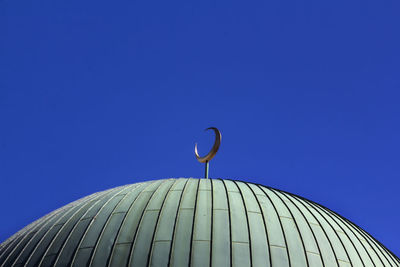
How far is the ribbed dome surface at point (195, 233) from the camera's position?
14516 mm

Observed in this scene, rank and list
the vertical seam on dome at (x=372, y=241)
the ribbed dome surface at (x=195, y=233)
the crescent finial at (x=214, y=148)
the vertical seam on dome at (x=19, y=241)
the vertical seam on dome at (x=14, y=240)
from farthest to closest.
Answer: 1. the crescent finial at (x=214, y=148)
2. the vertical seam on dome at (x=372, y=241)
3. the vertical seam on dome at (x=14, y=240)
4. the vertical seam on dome at (x=19, y=241)
5. the ribbed dome surface at (x=195, y=233)

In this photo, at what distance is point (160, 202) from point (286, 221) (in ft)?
12.9

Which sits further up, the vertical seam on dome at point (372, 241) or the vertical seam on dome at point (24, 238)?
the vertical seam on dome at point (372, 241)

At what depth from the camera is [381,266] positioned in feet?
54.1

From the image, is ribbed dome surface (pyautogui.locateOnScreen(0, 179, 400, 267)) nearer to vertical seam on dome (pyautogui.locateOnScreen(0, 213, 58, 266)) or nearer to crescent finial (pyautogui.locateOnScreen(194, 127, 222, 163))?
vertical seam on dome (pyautogui.locateOnScreen(0, 213, 58, 266))

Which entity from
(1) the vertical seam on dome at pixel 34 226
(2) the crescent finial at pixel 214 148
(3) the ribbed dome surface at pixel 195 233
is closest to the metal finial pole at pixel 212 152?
(2) the crescent finial at pixel 214 148

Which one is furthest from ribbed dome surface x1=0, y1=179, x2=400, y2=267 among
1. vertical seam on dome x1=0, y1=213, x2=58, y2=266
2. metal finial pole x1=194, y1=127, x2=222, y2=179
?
metal finial pole x1=194, y1=127, x2=222, y2=179

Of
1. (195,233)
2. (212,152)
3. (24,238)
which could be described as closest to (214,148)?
(212,152)

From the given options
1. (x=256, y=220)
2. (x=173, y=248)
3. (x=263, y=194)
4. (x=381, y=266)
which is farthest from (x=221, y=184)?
(x=381, y=266)

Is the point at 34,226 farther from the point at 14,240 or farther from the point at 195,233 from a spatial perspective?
the point at 195,233

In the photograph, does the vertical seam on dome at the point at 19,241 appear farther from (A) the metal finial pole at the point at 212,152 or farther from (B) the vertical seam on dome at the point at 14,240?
(A) the metal finial pole at the point at 212,152

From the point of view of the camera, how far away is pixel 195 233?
592 inches

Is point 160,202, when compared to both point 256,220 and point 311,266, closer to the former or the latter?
point 256,220

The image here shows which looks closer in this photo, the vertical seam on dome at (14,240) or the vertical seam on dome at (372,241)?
the vertical seam on dome at (14,240)
